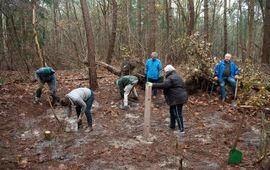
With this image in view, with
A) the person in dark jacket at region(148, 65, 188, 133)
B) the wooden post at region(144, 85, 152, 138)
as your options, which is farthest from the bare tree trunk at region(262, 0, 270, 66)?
the wooden post at region(144, 85, 152, 138)

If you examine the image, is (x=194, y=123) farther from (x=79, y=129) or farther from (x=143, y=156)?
(x=79, y=129)

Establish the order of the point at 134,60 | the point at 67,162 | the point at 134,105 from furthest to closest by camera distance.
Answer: the point at 134,60 < the point at 134,105 < the point at 67,162

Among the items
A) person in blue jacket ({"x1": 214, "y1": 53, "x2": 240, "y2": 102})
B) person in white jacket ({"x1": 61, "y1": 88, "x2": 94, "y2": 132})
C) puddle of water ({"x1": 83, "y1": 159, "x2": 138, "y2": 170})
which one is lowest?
puddle of water ({"x1": 83, "y1": 159, "x2": 138, "y2": 170})

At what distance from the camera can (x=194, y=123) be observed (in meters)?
7.89

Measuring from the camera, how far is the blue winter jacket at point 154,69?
934cm

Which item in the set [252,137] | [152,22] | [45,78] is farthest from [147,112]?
[152,22]

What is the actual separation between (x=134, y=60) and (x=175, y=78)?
404 centimetres

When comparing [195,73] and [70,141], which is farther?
[195,73]

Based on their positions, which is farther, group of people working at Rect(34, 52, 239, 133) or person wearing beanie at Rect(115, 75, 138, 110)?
person wearing beanie at Rect(115, 75, 138, 110)

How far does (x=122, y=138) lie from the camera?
6785 millimetres

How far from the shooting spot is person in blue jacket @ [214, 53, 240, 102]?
30.4ft

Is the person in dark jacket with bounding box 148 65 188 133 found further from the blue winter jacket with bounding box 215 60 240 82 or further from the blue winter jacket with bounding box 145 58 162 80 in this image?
the blue winter jacket with bounding box 215 60 240 82

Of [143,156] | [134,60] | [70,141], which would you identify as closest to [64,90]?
[134,60]

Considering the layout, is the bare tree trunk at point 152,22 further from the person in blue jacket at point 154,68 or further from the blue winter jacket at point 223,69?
the blue winter jacket at point 223,69
